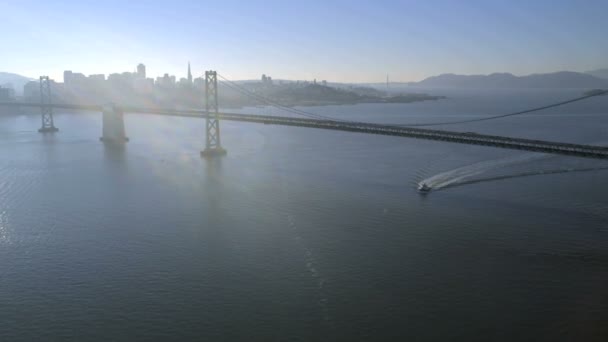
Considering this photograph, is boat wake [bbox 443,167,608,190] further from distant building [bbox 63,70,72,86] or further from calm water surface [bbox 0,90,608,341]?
distant building [bbox 63,70,72,86]

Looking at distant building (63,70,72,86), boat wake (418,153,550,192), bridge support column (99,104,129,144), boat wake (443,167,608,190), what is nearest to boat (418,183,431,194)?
boat wake (418,153,550,192)

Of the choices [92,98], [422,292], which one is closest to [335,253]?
[422,292]

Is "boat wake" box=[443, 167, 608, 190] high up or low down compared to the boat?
up

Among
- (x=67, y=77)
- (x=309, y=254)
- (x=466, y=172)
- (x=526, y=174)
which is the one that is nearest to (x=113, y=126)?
(x=466, y=172)

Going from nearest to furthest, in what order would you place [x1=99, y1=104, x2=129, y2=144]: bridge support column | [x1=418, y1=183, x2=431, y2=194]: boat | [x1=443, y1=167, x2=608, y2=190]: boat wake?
[x1=418, y1=183, x2=431, y2=194]: boat < [x1=443, y1=167, x2=608, y2=190]: boat wake < [x1=99, y1=104, x2=129, y2=144]: bridge support column

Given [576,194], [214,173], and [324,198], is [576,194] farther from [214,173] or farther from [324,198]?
[214,173]

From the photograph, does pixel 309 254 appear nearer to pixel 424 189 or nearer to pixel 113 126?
pixel 424 189
